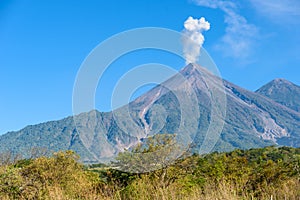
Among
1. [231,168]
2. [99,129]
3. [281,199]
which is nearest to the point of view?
[281,199]

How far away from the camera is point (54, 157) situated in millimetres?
18797

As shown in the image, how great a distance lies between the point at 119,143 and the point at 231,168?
8558 mm

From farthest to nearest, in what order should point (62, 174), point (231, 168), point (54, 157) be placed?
point (231, 168) → point (54, 157) → point (62, 174)

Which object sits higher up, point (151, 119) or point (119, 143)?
point (151, 119)

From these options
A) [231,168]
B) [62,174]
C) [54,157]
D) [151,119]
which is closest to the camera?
[151,119]

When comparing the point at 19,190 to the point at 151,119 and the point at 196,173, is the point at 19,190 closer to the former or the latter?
the point at 151,119

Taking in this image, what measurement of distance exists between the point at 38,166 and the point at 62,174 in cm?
114

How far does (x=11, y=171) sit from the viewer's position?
13.8 meters

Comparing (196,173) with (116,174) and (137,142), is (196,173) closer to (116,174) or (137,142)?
(116,174)

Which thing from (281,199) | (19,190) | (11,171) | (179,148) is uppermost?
(179,148)

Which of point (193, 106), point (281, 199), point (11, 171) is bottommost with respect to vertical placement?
point (281, 199)

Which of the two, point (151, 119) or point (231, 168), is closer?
point (151, 119)

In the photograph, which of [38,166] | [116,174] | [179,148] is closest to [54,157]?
[38,166]

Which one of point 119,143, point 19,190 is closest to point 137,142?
point 119,143
